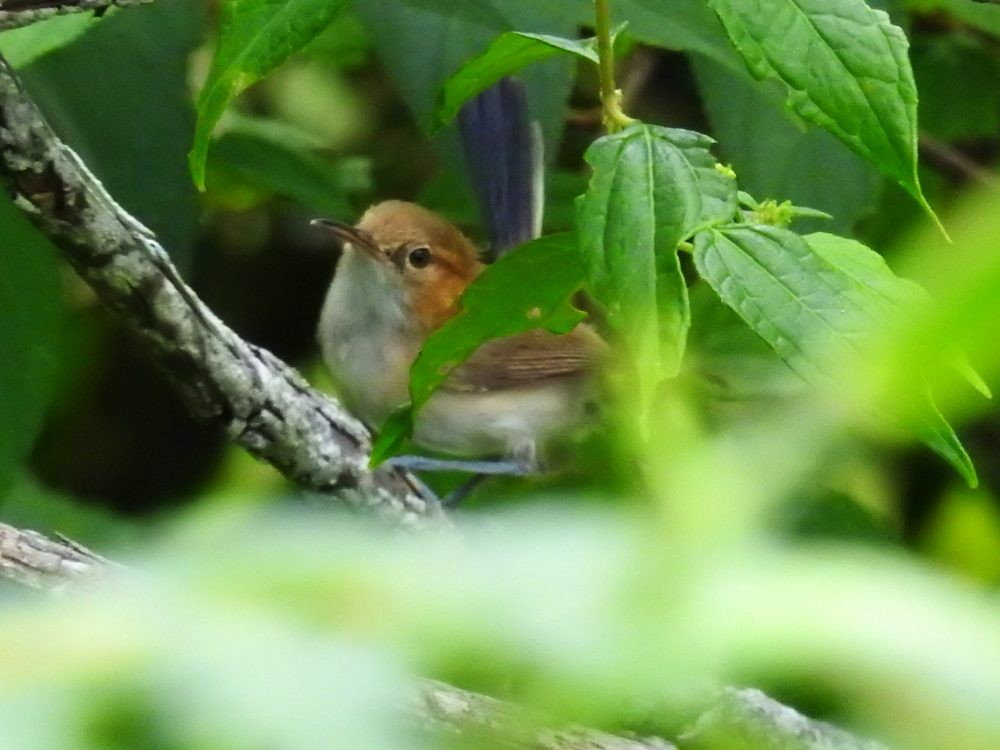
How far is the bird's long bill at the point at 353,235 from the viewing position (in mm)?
2025

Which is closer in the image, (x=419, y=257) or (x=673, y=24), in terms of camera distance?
(x=673, y=24)

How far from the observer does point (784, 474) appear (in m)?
0.33

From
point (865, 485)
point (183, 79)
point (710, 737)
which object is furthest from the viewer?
point (865, 485)

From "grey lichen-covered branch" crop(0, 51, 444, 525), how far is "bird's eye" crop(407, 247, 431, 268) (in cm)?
95

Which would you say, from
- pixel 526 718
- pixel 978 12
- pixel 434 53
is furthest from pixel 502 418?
pixel 526 718

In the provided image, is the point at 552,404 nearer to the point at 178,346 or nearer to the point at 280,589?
the point at 178,346

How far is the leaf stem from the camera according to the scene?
94 cm

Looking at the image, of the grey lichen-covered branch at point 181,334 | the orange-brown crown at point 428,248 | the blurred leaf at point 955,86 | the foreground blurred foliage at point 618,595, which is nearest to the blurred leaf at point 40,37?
the foreground blurred foliage at point 618,595

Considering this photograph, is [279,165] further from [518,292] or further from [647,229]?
[647,229]

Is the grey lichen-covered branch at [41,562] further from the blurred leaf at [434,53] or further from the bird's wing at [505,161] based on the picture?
the bird's wing at [505,161]

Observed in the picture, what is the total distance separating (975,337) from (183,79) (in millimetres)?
1618

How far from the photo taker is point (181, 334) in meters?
1.18

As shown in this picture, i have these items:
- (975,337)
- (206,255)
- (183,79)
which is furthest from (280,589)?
(206,255)

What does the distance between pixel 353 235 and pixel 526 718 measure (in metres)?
1.82
